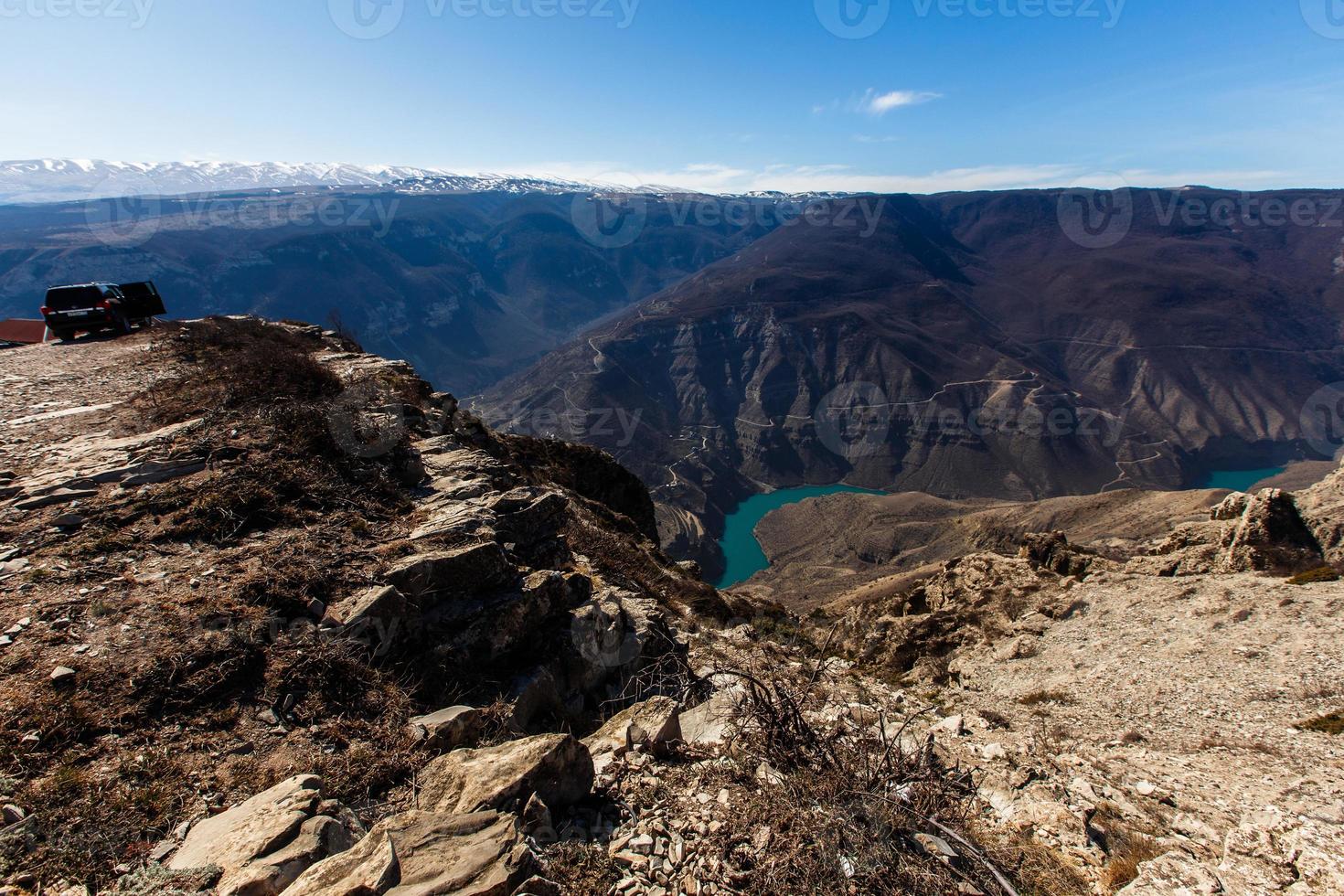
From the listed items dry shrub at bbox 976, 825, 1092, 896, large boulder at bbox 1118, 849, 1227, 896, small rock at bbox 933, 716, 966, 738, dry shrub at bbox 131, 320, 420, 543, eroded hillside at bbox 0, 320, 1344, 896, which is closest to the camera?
eroded hillside at bbox 0, 320, 1344, 896

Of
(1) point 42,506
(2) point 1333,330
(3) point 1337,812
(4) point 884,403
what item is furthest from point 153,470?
(2) point 1333,330

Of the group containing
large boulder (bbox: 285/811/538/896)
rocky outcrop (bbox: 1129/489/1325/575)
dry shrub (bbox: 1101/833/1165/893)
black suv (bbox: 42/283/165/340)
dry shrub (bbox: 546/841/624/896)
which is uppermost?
black suv (bbox: 42/283/165/340)

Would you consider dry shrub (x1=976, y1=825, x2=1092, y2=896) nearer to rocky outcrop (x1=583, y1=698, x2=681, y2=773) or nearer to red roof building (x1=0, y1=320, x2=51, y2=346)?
rocky outcrop (x1=583, y1=698, x2=681, y2=773)

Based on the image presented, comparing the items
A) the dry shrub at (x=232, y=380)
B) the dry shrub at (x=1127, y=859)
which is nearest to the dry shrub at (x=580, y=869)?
the dry shrub at (x=1127, y=859)

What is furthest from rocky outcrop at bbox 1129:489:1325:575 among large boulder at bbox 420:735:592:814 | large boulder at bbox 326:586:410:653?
large boulder at bbox 326:586:410:653

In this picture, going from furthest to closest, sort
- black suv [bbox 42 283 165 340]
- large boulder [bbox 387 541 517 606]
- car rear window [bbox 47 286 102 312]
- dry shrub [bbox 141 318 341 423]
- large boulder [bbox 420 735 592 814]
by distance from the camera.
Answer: car rear window [bbox 47 286 102 312], black suv [bbox 42 283 165 340], dry shrub [bbox 141 318 341 423], large boulder [bbox 387 541 517 606], large boulder [bbox 420 735 592 814]

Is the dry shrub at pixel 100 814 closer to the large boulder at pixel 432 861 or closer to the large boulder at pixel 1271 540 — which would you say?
the large boulder at pixel 432 861

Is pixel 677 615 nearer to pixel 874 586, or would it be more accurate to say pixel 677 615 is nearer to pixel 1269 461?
pixel 874 586
